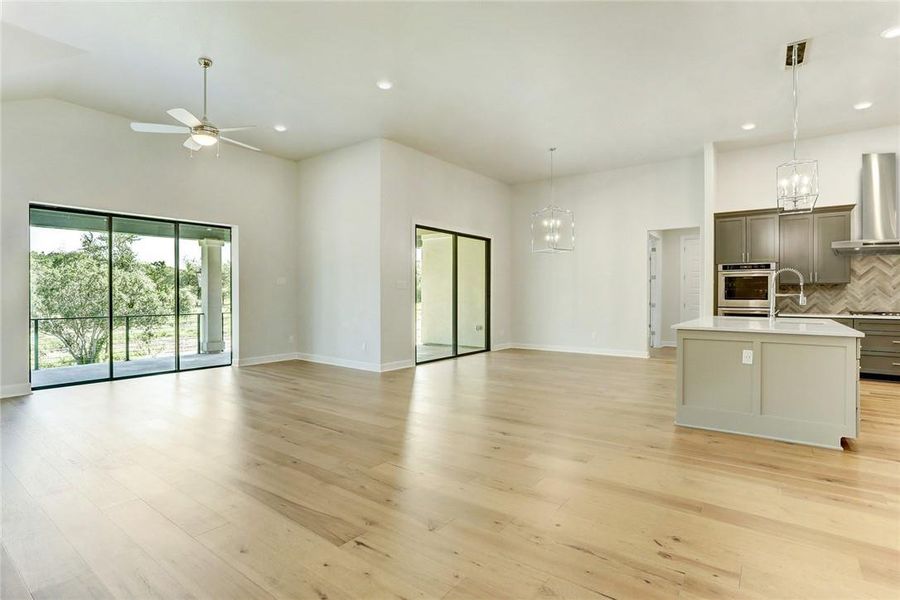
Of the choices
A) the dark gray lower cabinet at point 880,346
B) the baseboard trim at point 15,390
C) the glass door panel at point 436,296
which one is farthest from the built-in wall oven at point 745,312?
the baseboard trim at point 15,390

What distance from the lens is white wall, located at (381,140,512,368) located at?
6719 millimetres

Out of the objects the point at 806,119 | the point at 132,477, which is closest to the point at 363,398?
the point at 132,477

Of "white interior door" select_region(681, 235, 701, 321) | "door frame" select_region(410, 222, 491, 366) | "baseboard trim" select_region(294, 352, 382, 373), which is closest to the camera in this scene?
"baseboard trim" select_region(294, 352, 382, 373)

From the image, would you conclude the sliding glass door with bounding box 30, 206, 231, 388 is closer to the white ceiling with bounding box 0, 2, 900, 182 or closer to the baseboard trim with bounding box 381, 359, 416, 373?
the white ceiling with bounding box 0, 2, 900, 182

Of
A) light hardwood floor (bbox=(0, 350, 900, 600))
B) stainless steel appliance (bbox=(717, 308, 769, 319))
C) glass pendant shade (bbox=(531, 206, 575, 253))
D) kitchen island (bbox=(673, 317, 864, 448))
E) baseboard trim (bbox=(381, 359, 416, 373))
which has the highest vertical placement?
glass pendant shade (bbox=(531, 206, 575, 253))

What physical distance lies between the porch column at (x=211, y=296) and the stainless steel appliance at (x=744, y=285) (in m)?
7.60

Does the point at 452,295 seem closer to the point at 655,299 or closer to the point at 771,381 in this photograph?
the point at 655,299

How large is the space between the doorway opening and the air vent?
5.02 meters

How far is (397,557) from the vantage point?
1919mm

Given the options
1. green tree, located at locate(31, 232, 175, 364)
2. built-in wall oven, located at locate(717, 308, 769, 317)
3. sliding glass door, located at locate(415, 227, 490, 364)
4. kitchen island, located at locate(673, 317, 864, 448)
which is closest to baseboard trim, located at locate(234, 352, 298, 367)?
green tree, located at locate(31, 232, 175, 364)

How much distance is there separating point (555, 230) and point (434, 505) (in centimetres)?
644

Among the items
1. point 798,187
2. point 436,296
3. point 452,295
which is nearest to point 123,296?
point 436,296

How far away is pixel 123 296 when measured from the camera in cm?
592

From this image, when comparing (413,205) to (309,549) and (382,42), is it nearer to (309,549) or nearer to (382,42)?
(382,42)
